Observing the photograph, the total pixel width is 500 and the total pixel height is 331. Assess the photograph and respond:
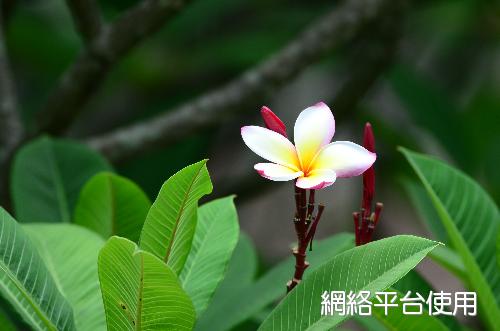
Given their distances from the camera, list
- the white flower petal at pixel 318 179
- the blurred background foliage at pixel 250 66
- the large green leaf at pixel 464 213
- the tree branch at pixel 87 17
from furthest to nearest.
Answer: the blurred background foliage at pixel 250 66 < the tree branch at pixel 87 17 < the large green leaf at pixel 464 213 < the white flower petal at pixel 318 179

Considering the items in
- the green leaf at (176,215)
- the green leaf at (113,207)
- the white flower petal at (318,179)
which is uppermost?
the white flower petal at (318,179)

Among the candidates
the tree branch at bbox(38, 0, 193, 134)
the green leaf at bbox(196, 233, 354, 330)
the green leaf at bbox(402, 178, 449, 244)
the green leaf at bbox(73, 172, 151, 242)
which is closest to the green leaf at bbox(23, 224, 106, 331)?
the green leaf at bbox(73, 172, 151, 242)

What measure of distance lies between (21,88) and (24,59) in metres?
0.16

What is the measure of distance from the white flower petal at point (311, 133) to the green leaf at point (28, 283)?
0.25 meters

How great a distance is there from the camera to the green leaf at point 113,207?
39.4 inches

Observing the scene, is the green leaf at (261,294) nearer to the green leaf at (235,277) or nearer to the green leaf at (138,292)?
the green leaf at (235,277)

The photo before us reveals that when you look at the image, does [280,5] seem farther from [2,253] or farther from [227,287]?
[2,253]

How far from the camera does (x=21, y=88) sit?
242cm

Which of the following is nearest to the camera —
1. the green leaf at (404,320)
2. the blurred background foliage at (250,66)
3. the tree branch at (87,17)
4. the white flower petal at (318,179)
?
the white flower petal at (318,179)

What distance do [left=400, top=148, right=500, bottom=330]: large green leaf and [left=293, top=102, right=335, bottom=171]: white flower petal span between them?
29 cm

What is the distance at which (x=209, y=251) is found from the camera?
0.88 m

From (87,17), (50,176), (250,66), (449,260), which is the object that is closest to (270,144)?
(449,260)

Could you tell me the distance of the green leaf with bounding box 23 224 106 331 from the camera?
34.3 inches

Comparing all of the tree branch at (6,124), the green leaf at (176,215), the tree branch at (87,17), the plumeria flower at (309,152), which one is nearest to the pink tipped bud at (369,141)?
the plumeria flower at (309,152)
